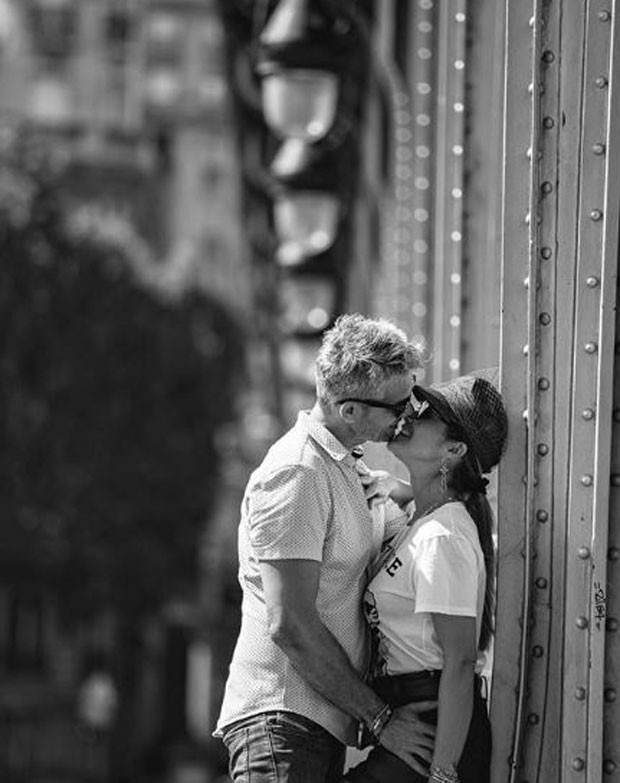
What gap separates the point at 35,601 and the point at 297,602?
45.0 metres

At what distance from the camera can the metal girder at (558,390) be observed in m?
4.18

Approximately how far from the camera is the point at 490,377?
4590 mm

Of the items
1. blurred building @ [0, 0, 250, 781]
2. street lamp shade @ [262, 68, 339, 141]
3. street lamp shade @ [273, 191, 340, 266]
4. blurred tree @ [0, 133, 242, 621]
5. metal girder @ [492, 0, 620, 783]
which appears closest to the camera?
metal girder @ [492, 0, 620, 783]

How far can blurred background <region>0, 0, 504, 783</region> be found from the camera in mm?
9398

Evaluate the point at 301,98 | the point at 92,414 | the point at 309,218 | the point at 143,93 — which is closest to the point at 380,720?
the point at 301,98

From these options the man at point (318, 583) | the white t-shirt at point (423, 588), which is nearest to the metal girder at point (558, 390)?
the white t-shirt at point (423, 588)

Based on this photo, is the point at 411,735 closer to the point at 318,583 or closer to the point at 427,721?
the point at 427,721

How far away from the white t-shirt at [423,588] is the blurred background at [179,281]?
1.16 meters

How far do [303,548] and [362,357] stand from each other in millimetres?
417

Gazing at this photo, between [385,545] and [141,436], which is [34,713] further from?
[385,545]

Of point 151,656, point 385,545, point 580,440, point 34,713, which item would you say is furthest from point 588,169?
point 151,656

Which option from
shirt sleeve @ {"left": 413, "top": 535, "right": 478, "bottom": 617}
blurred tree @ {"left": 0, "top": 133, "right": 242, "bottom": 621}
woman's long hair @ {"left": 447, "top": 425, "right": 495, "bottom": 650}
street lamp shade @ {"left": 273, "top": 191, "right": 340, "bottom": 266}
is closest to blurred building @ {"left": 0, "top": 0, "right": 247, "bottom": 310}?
blurred tree @ {"left": 0, "top": 133, "right": 242, "bottom": 621}

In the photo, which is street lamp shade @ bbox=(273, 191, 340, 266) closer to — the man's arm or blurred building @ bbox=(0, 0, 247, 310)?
the man's arm

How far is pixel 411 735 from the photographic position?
4.29m
